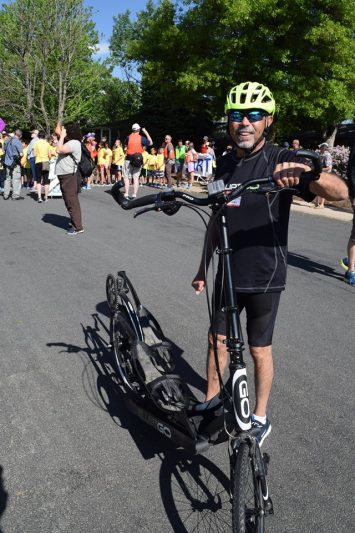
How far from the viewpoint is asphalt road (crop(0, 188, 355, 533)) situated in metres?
2.50

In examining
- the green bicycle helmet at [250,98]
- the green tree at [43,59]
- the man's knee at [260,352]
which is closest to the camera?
the green bicycle helmet at [250,98]

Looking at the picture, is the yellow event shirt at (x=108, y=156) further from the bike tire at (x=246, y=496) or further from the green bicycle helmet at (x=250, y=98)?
the bike tire at (x=246, y=496)

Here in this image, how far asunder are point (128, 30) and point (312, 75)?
158 ft

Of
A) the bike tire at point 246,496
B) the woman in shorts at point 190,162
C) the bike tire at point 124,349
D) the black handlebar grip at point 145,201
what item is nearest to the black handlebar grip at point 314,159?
the black handlebar grip at point 145,201

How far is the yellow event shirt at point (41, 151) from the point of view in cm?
1333

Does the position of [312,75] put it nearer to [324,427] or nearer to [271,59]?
[271,59]

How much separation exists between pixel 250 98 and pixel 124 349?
185cm

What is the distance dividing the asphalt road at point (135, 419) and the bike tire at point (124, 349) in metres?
0.25

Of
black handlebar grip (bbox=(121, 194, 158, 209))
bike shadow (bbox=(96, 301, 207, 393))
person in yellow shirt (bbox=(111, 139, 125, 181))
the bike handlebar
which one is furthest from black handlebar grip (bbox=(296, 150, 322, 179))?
person in yellow shirt (bbox=(111, 139, 125, 181))

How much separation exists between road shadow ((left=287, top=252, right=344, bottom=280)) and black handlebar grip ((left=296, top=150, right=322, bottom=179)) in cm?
480

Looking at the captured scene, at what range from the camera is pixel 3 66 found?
94.1ft

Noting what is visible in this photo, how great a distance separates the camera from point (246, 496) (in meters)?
2.08

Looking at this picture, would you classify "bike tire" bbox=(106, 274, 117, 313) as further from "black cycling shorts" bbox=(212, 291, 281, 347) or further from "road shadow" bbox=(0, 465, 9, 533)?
"road shadow" bbox=(0, 465, 9, 533)

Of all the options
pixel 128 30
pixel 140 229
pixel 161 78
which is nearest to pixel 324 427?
pixel 140 229
